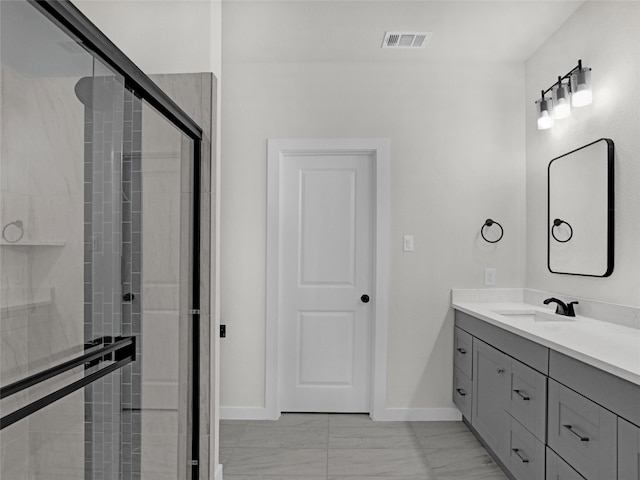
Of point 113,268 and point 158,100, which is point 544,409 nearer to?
point 113,268

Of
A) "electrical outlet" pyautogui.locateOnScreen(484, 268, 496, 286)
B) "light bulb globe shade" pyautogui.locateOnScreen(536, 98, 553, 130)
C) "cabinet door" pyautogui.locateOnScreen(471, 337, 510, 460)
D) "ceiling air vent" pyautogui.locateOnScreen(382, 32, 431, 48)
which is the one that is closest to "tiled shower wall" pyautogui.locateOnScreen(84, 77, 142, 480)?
"cabinet door" pyautogui.locateOnScreen(471, 337, 510, 460)

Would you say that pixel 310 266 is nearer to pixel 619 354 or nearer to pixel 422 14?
pixel 422 14

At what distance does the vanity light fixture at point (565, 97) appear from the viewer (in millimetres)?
2643

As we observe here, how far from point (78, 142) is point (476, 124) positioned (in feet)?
9.54

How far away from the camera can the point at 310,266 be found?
11.7 feet

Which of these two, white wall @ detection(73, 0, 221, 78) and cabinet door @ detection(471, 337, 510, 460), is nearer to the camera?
white wall @ detection(73, 0, 221, 78)

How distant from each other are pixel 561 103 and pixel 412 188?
1.08 metres

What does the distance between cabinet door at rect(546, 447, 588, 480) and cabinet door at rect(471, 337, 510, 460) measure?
0.45 meters

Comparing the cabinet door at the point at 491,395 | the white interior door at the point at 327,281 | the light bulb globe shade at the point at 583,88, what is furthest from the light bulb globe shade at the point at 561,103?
the cabinet door at the point at 491,395

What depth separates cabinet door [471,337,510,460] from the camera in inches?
99.4

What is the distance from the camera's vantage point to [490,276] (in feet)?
11.4

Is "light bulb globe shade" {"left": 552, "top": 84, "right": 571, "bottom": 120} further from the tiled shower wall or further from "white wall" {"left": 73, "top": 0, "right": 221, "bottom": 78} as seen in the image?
the tiled shower wall

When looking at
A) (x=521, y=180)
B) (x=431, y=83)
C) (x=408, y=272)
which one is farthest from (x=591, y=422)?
(x=431, y=83)

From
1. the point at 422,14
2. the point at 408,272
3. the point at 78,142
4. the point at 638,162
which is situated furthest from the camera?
the point at 408,272
